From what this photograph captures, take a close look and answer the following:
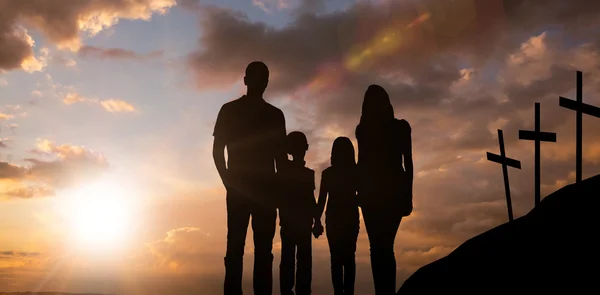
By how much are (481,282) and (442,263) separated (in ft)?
4.66

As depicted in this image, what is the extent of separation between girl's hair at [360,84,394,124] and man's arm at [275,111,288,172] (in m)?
1.44

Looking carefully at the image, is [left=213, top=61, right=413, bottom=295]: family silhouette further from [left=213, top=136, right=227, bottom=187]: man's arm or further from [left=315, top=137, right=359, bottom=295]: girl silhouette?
[left=315, top=137, right=359, bottom=295]: girl silhouette

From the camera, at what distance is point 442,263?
8.73m

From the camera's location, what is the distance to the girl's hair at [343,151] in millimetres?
11445

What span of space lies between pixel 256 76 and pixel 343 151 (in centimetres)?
333

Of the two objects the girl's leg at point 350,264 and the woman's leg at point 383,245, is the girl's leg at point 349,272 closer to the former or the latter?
the girl's leg at point 350,264

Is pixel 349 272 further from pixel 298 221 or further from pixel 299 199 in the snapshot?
pixel 299 199

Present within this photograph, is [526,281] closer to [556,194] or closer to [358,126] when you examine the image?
[556,194]

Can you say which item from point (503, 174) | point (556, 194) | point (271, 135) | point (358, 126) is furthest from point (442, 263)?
point (503, 174)

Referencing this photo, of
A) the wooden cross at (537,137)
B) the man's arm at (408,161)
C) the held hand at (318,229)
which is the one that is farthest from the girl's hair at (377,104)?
the wooden cross at (537,137)

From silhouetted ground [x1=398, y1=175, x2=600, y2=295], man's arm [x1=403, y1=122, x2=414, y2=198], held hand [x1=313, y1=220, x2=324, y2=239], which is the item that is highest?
man's arm [x1=403, y1=122, x2=414, y2=198]

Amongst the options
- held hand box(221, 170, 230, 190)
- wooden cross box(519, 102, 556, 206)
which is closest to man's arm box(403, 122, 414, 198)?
held hand box(221, 170, 230, 190)

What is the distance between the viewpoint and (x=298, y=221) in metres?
12.0

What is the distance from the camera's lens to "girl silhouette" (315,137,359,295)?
11445 millimetres
